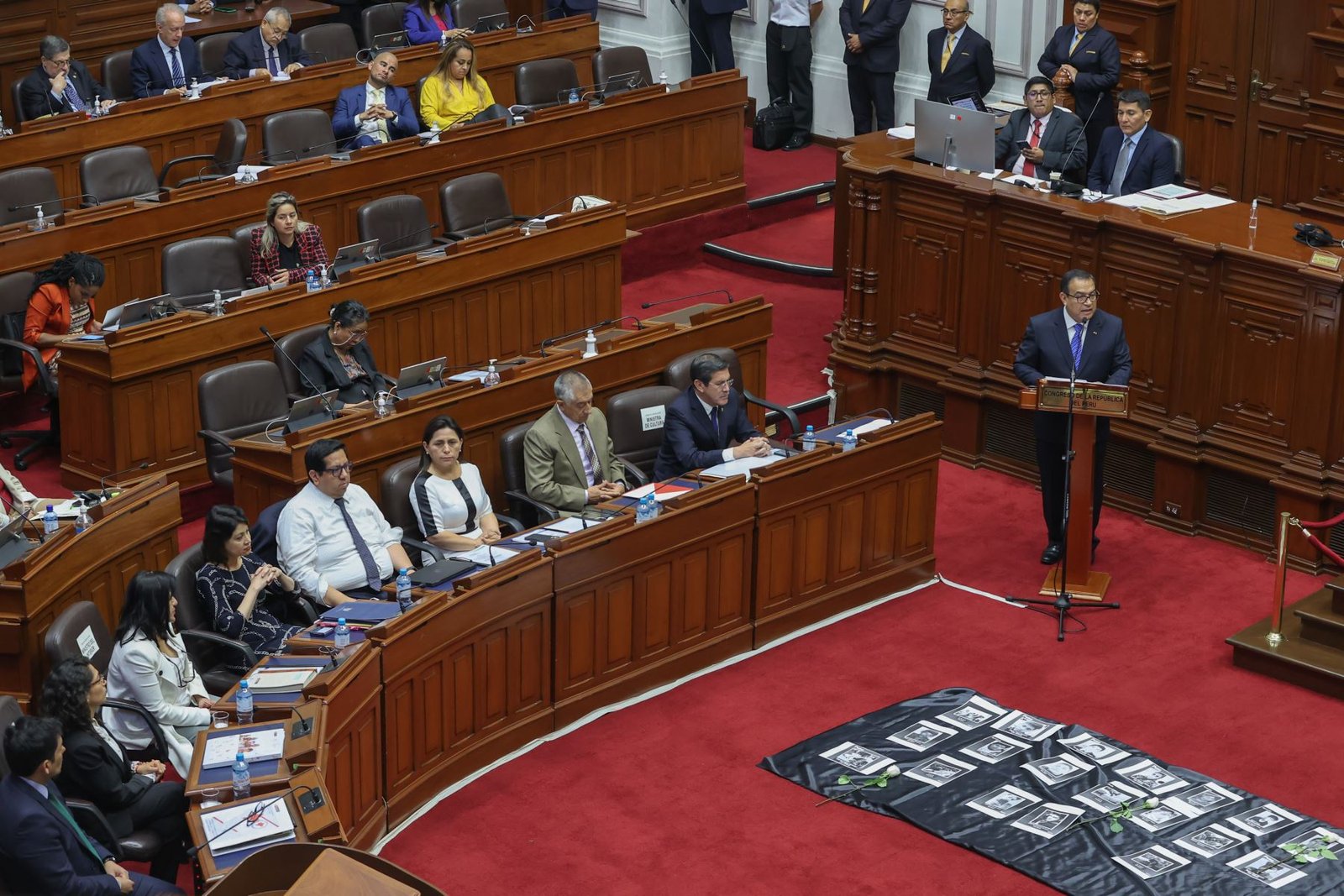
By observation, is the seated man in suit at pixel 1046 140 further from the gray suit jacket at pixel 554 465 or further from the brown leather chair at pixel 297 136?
the brown leather chair at pixel 297 136

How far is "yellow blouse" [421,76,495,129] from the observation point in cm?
1159

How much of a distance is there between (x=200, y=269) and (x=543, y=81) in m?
3.59

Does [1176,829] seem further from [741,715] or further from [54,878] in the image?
[54,878]

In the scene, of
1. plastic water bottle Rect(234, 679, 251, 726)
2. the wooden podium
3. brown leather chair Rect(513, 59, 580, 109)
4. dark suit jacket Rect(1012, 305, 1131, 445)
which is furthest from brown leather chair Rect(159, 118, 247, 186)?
plastic water bottle Rect(234, 679, 251, 726)

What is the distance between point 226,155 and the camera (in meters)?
11.1

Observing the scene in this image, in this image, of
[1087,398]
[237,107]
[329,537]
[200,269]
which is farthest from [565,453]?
[237,107]

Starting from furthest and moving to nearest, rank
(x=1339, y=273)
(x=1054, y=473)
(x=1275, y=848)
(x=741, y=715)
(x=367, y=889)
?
(x=1054, y=473), (x=1339, y=273), (x=741, y=715), (x=1275, y=848), (x=367, y=889)

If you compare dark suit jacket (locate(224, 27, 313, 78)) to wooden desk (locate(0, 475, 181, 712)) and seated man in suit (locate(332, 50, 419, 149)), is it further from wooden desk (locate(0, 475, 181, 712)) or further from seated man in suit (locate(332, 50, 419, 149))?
wooden desk (locate(0, 475, 181, 712))

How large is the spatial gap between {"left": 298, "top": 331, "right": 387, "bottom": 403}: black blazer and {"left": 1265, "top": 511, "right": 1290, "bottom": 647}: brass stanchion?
4.01 meters

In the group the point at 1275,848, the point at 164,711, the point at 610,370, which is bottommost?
the point at 1275,848

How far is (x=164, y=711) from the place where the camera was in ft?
21.1

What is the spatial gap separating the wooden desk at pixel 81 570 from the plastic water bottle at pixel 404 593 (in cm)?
112

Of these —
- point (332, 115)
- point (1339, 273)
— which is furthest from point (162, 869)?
point (332, 115)

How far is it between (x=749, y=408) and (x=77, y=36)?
635 centimetres
